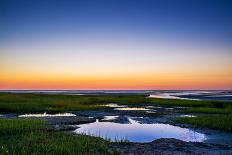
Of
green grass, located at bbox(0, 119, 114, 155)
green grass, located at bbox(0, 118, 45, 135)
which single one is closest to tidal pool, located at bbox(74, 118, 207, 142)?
green grass, located at bbox(0, 118, 45, 135)

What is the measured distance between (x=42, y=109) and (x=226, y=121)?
2333 cm

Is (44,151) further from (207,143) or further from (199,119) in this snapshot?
(199,119)

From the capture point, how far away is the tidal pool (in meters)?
20.4

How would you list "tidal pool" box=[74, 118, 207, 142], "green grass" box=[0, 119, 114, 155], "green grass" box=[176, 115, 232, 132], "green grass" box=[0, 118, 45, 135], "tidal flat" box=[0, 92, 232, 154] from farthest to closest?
"green grass" box=[176, 115, 232, 132] < "tidal pool" box=[74, 118, 207, 142] < "green grass" box=[0, 118, 45, 135] < "tidal flat" box=[0, 92, 232, 154] < "green grass" box=[0, 119, 114, 155]

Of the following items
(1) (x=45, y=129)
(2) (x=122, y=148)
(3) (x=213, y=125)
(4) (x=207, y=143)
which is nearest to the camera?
(2) (x=122, y=148)

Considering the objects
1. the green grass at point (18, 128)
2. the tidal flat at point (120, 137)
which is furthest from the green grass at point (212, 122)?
the green grass at point (18, 128)

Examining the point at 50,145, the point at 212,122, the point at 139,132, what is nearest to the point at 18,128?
the point at 50,145

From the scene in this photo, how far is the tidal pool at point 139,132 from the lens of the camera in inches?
804

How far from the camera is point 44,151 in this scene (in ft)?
45.1

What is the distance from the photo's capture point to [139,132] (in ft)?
75.9

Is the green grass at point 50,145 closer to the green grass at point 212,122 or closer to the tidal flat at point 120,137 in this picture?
the tidal flat at point 120,137

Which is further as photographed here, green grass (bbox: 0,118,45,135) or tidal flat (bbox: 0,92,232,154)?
green grass (bbox: 0,118,45,135)

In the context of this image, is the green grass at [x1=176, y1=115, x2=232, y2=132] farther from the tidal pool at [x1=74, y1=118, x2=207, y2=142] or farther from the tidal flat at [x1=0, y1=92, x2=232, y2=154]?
the tidal pool at [x1=74, y1=118, x2=207, y2=142]

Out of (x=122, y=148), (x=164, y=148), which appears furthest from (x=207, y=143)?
(x=122, y=148)
